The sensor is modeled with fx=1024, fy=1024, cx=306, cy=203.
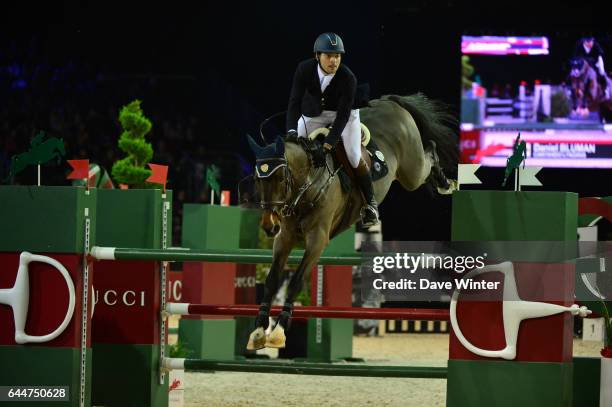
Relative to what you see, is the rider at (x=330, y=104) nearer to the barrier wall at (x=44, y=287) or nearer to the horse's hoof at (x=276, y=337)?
the horse's hoof at (x=276, y=337)

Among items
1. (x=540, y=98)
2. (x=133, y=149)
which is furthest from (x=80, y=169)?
(x=540, y=98)

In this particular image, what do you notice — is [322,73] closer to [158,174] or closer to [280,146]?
[280,146]

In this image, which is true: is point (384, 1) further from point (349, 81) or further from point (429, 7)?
point (349, 81)

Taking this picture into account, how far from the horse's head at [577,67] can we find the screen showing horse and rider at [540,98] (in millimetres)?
11

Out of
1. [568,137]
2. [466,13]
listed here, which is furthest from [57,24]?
[568,137]

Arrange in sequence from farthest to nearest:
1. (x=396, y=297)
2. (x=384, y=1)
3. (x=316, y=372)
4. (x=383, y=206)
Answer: (x=383, y=206) < (x=384, y=1) < (x=316, y=372) < (x=396, y=297)

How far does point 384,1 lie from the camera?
11031 mm

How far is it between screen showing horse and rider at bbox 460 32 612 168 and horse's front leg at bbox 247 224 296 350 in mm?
7155

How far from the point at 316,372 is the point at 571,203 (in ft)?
4.49

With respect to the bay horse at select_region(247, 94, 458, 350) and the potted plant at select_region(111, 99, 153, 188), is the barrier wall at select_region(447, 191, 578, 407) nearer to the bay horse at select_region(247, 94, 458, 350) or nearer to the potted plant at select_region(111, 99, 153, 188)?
the bay horse at select_region(247, 94, 458, 350)

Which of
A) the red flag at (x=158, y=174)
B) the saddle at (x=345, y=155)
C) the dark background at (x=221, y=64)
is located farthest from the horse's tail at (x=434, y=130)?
the dark background at (x=221, y=64)

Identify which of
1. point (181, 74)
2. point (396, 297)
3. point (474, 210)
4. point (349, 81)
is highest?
point (181, 74)

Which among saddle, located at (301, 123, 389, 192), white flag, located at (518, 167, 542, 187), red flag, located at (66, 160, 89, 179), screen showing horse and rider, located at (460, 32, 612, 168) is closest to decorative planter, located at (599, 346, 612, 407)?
white flag, located at (518, 167, 542, 187)

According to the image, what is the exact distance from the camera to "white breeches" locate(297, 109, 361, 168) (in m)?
4.54
